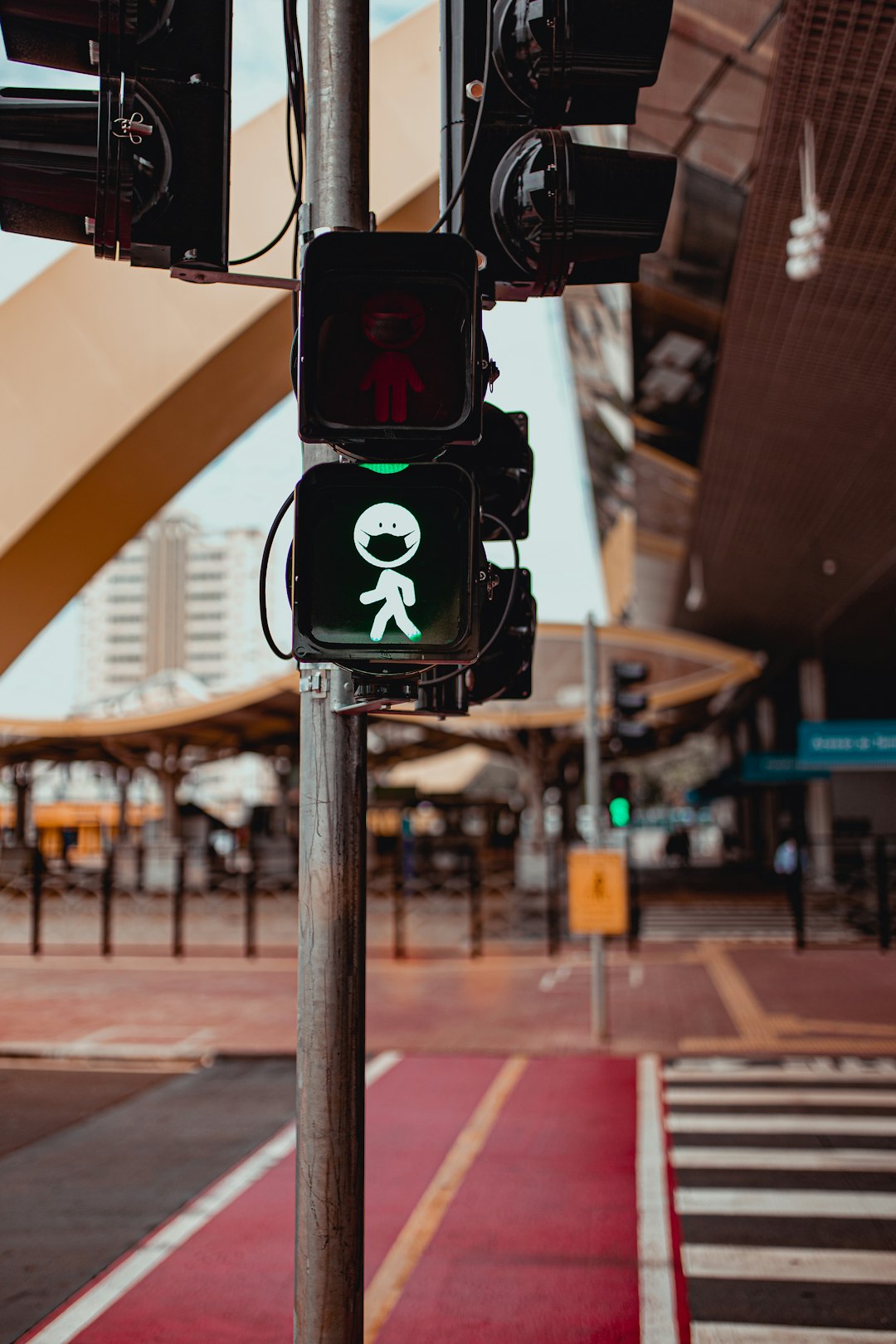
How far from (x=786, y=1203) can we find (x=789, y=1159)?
3.25 ft

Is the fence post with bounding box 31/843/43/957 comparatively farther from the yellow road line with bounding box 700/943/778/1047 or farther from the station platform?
the yellow road line with bounding box 700/943/778/1047

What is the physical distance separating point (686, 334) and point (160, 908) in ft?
61.1

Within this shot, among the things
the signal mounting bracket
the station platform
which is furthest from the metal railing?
the signal mounting bracket

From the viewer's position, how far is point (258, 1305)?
17.6ft

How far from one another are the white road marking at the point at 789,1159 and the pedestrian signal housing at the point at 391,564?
611 centimetres

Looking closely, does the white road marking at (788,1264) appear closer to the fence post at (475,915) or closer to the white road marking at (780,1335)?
the white road marking at (780,1335)

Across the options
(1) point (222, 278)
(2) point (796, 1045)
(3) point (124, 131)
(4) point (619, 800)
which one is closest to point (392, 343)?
(1) point (222, 278)

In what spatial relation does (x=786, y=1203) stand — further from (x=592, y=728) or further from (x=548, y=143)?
(x=548, y=143)

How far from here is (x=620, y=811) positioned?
14.6 metres

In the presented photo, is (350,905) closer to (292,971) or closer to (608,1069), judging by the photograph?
(608,1069)

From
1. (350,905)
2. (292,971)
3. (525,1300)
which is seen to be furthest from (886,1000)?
(350,905)

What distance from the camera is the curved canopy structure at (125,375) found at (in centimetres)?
591

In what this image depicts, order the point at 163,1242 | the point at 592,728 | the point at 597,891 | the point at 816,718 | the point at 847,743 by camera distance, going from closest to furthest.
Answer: the point at 163,1242 → the point at 592,728 → the point at 597,891 → the point at 847,743 → the point at 816,718

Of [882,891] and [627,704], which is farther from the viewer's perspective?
[882,891]
